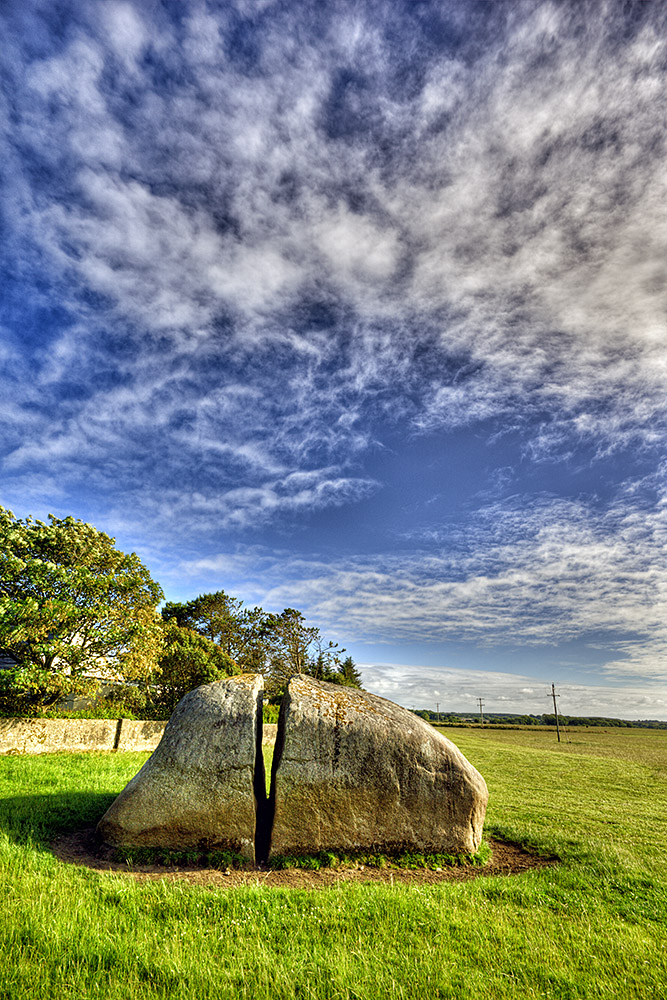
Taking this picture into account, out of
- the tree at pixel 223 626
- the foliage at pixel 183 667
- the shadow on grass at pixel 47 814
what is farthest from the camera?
the tree at pixel 223 626

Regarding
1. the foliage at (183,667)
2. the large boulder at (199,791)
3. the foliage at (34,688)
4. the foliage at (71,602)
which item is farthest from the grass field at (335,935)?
the foliage at (183,667)

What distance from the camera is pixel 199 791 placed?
28.5 feet

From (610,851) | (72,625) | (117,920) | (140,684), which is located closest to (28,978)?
(117,920)

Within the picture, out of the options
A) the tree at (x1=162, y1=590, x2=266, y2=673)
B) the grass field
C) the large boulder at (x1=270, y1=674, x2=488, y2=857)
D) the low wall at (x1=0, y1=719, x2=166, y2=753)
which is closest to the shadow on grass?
the grass field

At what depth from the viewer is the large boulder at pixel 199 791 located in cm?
852

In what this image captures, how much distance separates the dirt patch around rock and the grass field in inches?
17.8

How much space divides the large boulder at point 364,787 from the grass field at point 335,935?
141 centimetres

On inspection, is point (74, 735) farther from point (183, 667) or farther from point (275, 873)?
point (275, 873)

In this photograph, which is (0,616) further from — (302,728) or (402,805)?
(402,805)

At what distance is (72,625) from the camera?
62.2 feet

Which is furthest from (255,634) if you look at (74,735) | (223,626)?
(74,735)

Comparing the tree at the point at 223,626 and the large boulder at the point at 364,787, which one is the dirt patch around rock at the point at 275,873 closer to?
the large boulder at the point at 364,787

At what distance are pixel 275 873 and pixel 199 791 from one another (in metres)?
1.83

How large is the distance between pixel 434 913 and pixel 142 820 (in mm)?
5108
